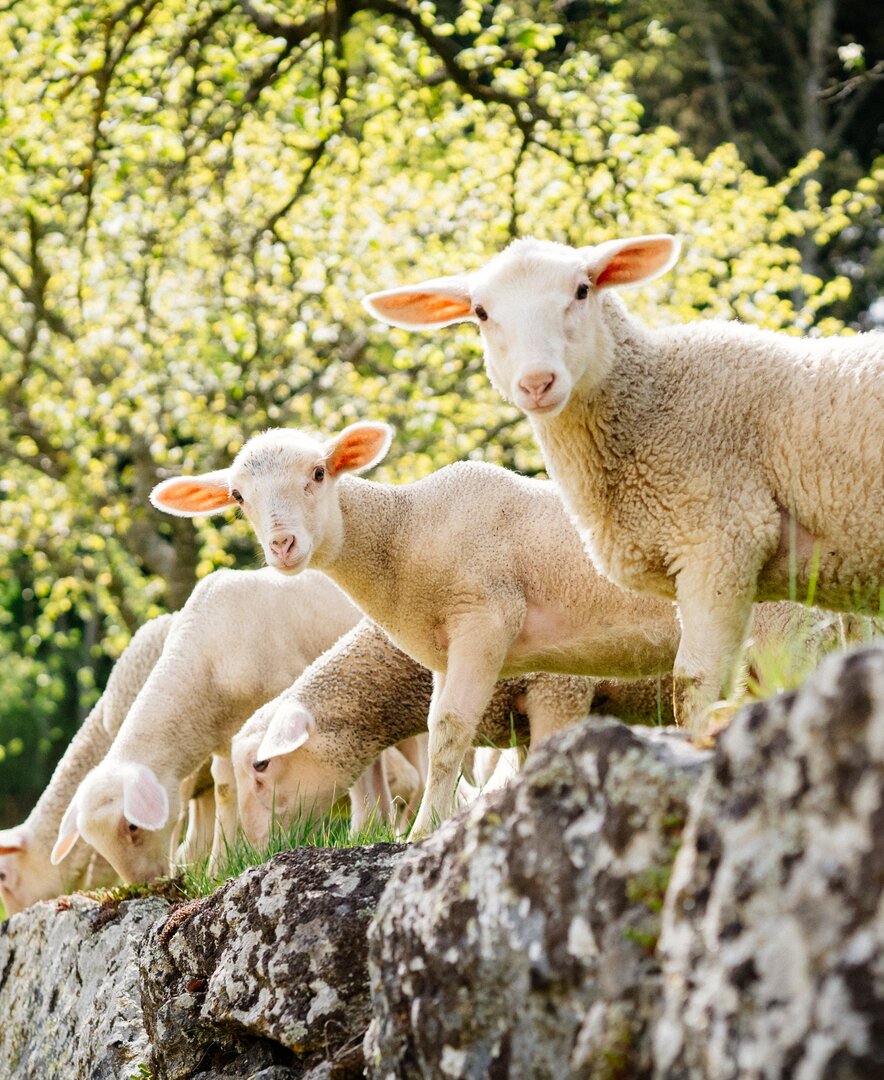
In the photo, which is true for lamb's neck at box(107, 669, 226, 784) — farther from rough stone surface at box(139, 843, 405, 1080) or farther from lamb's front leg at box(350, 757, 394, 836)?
rough stone surface at box(139, 843, 405, 1080)

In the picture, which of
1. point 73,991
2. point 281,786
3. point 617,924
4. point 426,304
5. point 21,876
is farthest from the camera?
point 21,876

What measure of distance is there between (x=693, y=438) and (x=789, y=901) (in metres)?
2.29

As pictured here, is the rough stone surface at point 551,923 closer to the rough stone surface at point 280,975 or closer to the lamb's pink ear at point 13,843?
the rough stone surface at point 280,975

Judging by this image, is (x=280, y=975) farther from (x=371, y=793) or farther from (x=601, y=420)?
(x=371, y=793)

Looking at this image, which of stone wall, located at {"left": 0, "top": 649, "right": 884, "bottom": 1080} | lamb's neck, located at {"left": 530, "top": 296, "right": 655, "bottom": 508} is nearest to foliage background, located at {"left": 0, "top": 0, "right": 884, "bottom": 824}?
lamb's neck, located at {"left": 530, "top": 296, "right": 655, "bottom": 508}

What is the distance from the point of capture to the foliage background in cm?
916

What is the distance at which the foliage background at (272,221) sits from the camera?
9.16 metres

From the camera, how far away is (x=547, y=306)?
154 inches

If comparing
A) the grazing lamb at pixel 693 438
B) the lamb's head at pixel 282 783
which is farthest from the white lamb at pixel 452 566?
the grazing lamb at pixel 693 438

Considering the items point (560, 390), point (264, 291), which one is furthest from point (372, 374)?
point (560, 390)

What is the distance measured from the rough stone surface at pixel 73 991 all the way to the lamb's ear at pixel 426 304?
6.59 feet

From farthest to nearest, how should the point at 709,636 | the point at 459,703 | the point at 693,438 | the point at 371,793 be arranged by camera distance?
the point at 371,793, the point at 459,703, the point at 693,438, the point at 709,636

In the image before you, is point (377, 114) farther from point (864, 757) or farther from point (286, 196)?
point (864, 757)

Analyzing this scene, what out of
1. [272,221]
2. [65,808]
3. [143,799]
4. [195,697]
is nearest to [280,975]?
[143,799]
